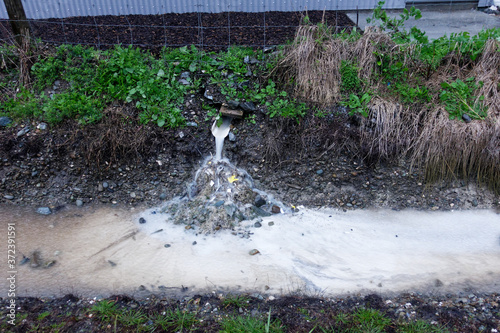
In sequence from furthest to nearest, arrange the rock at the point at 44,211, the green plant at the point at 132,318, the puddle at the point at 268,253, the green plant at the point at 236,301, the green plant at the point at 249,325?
1. the rock at the point at 44,211
2. the puddle at the point at 268,253
3. the green plant at the point at 236,301
4. the green plant at the point at 132,318
5. the green plant at the point at 249,325

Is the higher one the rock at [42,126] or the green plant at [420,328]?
the rock at [42,126]

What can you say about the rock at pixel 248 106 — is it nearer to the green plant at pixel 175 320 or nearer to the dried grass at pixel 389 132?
the dried grass at pixel 389 132

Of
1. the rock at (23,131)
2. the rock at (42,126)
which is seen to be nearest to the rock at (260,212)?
the rock at (42,126)

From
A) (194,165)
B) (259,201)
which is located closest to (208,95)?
(194,165)

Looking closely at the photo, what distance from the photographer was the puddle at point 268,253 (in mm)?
3305

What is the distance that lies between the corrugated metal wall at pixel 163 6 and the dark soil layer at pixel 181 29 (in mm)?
208

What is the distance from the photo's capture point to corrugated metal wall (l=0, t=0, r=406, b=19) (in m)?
6.28

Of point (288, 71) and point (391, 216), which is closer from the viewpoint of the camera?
point (391, 216)

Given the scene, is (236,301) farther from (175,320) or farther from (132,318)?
(132,318)

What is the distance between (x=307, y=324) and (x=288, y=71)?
126 inches

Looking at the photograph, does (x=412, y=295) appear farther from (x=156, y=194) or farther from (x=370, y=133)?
(x=156, y=194)

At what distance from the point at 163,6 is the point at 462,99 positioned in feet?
16.7

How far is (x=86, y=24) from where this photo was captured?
5.72 m

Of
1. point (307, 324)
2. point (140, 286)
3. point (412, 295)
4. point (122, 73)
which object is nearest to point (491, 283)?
point (412, 295)
